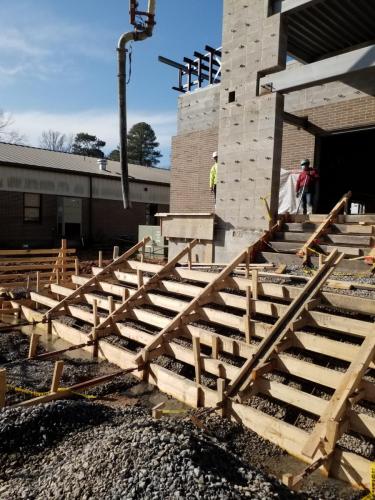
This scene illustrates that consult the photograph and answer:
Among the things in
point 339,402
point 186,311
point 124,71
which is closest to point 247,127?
point 124,71

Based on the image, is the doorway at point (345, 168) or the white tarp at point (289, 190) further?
the doorway at point (345, 168)

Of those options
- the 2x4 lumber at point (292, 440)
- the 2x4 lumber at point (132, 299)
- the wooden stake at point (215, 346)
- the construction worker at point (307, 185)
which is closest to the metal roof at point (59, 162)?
the construction worker at point (307, 185)

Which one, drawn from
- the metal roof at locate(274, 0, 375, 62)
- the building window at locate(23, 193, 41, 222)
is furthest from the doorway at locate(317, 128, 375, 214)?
the building window at locate(23, 193, 41, 222)

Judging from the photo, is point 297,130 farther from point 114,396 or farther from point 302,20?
point 114,396

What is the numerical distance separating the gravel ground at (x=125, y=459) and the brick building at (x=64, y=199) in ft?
70.7

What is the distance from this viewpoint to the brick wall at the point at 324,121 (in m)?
11.3

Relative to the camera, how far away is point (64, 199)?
26672mm

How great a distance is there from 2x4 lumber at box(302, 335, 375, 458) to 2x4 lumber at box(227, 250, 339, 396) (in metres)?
1.18

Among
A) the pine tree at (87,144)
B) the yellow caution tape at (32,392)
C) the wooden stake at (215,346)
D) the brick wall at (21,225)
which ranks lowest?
the yellow caution tape at (32,392)

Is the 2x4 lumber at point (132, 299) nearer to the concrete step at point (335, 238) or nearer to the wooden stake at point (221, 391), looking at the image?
the concrete step at point (335, 238)

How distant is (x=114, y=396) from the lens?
19.8ft

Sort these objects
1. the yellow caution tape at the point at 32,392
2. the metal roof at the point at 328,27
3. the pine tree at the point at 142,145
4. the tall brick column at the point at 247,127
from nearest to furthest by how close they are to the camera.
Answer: the yellow caution tape at the point at 32,392, the tall brick column at the point at 247,127, the metal roof at the point at 328,27, the pine tree at the point at 142,145

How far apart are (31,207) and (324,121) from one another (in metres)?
19.5

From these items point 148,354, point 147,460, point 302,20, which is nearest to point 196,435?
point 147,460
